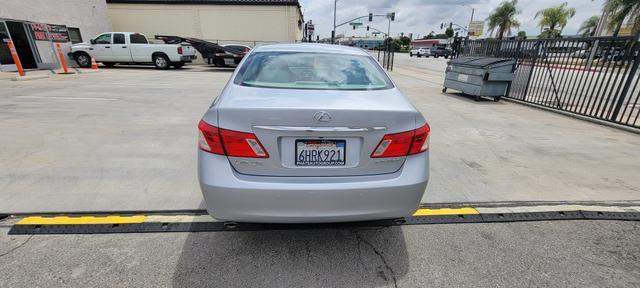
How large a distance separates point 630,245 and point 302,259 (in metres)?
2.76

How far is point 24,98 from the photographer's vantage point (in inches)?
291

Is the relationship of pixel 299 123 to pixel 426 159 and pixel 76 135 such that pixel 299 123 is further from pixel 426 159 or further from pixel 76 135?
pixel 76 135

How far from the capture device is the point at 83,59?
15.4m

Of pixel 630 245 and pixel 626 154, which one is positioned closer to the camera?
pixel 630 245

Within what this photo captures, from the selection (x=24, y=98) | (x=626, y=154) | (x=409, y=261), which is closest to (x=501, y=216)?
(x=409, y=261)

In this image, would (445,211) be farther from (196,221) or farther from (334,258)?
(196,221)

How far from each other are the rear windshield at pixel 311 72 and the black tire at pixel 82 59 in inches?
676

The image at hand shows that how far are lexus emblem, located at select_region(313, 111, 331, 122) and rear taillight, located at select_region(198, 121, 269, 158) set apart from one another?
0.39m

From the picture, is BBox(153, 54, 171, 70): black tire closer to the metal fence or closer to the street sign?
the metal fence

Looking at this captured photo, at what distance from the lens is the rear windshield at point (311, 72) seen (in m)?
2.40

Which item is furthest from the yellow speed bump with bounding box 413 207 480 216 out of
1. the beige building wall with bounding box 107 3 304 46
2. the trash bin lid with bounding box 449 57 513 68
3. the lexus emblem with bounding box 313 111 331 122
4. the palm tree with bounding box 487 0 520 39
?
the palm tree with bounding box 487 0 520 39

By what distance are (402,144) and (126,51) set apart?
17972mm

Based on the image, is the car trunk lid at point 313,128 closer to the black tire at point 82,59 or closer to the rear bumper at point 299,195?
the rear bumper at point 299,195

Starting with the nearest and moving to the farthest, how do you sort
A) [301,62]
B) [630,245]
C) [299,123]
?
[299,123] → [630,245] → [301,62]
